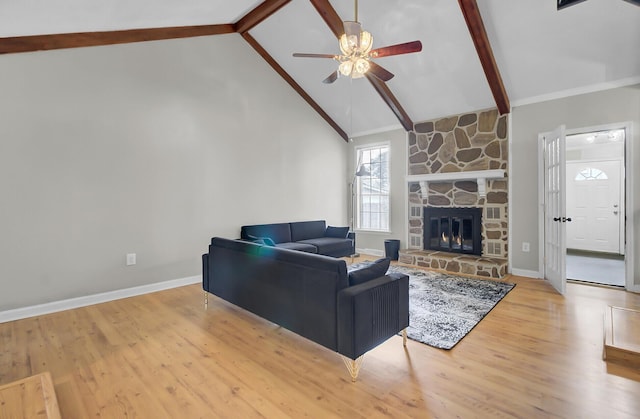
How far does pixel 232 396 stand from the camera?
1.99m

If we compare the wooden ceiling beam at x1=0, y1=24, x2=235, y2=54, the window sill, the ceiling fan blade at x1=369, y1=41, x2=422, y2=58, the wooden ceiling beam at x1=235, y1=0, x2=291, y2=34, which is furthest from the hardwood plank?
the window sill

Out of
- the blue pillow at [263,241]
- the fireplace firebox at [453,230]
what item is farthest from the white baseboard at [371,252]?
Answer: the blue pillow at [263,241]

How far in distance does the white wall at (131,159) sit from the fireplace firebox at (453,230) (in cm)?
274

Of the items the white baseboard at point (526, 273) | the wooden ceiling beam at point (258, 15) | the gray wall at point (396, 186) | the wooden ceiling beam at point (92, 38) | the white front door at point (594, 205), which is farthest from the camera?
the white front door at point (594, 205)

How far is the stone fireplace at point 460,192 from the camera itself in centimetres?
502

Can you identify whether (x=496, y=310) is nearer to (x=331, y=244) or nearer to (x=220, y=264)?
(x=331, y=244)

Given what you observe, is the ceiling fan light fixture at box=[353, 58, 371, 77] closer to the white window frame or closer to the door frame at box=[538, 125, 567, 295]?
the door frame at box=[538, 125, 567, 295]

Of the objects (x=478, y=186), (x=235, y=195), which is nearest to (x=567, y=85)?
(x=478, y=186)

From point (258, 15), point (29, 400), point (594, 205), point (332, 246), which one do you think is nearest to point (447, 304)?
point (332, 246)

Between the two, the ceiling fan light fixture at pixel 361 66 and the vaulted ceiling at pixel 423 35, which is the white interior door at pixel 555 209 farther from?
the ceiling fan light fixture at pixel 361 66

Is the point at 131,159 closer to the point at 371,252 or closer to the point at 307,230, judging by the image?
the point at 307,230

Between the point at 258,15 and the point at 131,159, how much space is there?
2.71 meters

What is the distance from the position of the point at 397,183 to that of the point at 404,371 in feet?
14.9

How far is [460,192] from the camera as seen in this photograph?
5500 millimetres
